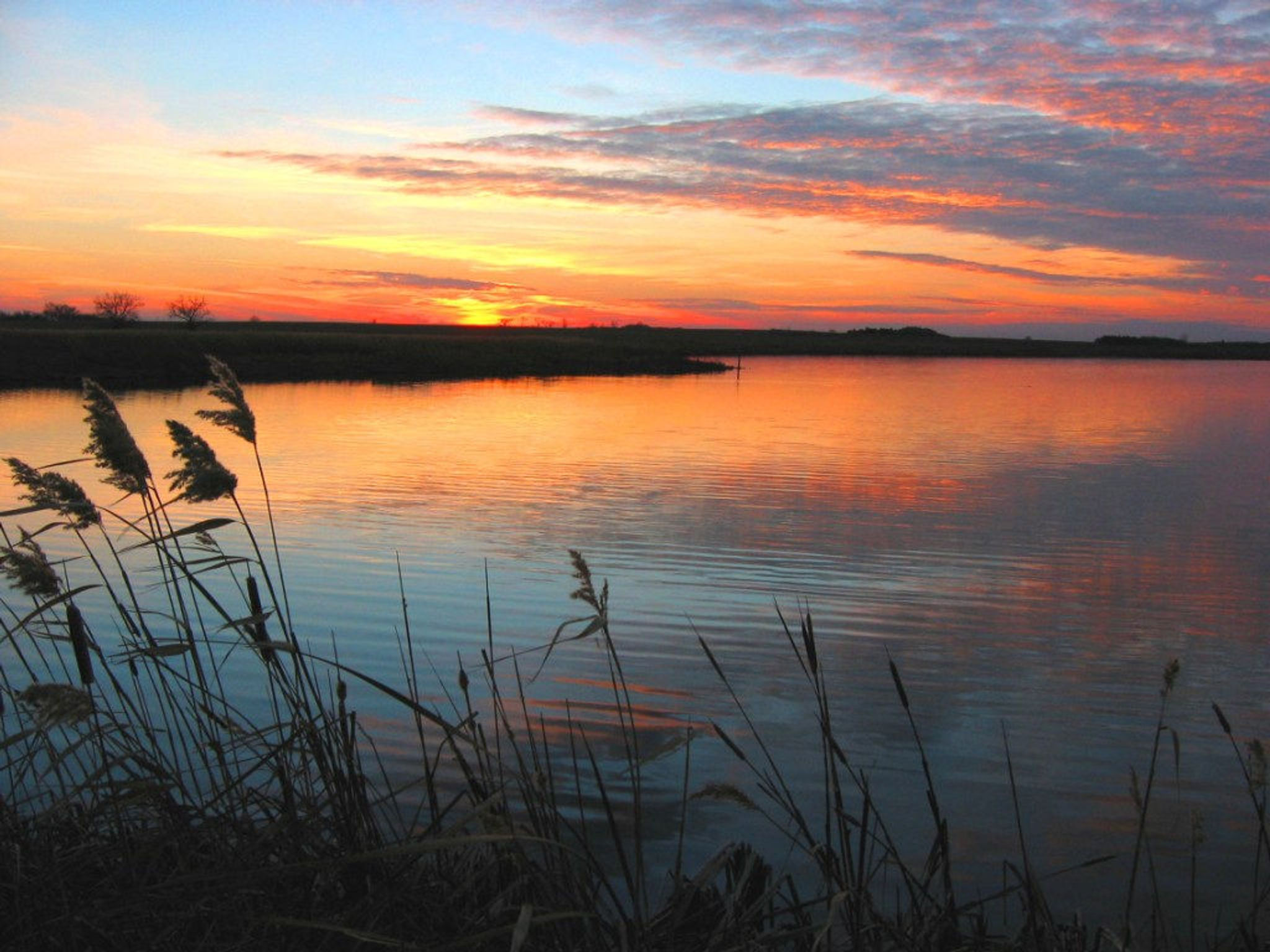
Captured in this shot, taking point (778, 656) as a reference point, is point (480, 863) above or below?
above

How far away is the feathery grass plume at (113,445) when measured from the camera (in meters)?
2.71

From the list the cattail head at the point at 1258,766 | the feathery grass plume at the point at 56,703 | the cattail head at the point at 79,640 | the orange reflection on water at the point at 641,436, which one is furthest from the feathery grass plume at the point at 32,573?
the orange reflection on water at the point at 641,436

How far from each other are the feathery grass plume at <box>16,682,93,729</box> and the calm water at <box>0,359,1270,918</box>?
2.33 meters

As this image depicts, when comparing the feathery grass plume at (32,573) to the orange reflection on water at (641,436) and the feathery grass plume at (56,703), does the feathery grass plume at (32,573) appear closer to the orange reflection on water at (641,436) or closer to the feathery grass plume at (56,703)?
the feathery grass plume at (56,703)

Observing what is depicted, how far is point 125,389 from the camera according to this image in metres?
34.1

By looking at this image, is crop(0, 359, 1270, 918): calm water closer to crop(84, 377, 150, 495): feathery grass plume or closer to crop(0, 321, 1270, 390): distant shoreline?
crop(84, 377, 150, 495): feathery grass plume

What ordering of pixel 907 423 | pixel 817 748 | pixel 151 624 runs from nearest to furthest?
1. pixel 817 748
2. pixel 151 624
3. pixel 907 423

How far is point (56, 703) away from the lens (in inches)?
81.8

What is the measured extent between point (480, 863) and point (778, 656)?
4.05 metres

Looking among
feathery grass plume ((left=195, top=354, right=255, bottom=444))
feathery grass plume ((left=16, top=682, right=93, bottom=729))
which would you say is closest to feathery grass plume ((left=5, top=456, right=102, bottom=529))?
feathery grass plume ((left=195, top=354, right=255, bottom=444))

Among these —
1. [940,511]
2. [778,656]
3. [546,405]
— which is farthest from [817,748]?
[546,405]

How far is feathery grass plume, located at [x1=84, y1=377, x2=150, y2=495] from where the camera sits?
271 centimetres

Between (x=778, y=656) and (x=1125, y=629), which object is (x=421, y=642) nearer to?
(x=778, y=656)

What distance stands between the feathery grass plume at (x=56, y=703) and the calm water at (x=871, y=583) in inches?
91.6
